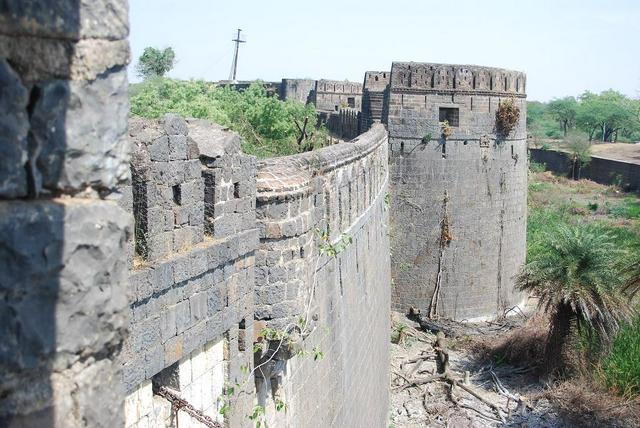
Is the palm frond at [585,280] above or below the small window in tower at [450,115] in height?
below

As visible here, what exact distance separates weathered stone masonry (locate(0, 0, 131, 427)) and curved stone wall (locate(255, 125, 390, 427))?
3.58 m

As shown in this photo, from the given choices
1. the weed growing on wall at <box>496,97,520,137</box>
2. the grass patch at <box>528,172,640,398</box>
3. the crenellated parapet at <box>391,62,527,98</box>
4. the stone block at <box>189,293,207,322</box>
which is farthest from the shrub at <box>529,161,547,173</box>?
the stone block at <box>189,293,207,322</box>

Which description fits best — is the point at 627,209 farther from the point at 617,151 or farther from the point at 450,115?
the point at 617,151

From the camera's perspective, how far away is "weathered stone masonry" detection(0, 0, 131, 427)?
176 cm

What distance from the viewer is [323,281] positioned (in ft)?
23.8

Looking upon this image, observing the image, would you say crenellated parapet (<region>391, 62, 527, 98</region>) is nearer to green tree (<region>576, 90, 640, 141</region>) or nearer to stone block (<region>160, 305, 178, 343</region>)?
stone block (<region>160, 305, 178, 343</region>)

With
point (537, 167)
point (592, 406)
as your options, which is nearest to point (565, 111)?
point (537, 167)

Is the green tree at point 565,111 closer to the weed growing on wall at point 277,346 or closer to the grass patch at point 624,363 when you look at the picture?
the grass patch at point 624,363

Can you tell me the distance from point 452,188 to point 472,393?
5752mm

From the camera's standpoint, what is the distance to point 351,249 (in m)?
9.45

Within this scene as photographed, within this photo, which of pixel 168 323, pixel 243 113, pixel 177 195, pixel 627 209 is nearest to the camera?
pixel 168 323

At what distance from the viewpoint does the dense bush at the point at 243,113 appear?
12.5 m

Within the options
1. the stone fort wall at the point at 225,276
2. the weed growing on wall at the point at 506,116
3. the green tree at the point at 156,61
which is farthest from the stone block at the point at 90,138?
the green tree at the point at 156,61

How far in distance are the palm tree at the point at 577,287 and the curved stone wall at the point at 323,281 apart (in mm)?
4828
